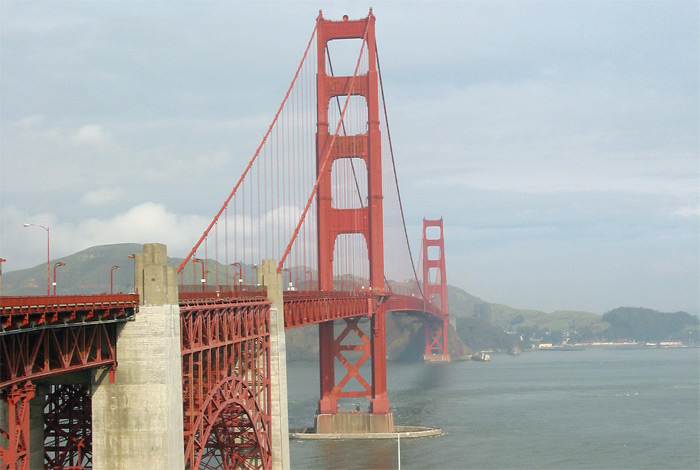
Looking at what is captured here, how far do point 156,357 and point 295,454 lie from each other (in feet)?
106

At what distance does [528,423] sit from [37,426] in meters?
52.1

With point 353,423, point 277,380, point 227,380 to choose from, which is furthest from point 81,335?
point 353,423

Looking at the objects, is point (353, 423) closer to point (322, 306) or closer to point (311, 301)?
point (322, 306)

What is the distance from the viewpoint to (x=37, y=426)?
2927 centimetres

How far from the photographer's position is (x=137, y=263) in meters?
29.2


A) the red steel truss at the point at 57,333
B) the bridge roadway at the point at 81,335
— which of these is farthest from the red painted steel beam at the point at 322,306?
the red steel truss at the point at 57,333

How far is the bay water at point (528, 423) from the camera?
57.2m

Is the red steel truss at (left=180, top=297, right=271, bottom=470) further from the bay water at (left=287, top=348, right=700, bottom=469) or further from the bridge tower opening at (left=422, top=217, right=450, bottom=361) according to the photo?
the bridge tower opening at (left=422, top=217, right=450, bottom=361)

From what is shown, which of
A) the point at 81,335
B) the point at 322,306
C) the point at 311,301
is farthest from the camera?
the point at 322,306

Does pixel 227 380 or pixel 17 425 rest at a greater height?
pixel 227 380

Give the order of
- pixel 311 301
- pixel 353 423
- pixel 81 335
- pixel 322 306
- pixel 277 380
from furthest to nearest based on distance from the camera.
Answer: pixel 353 423
pixel 322 306
pixel 311 301
pixel 277 380
pixel 81 335

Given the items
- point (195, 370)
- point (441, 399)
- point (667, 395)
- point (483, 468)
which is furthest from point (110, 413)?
point (667, 395)

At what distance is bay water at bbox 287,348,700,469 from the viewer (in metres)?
57.2

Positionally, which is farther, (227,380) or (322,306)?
(322,306)
